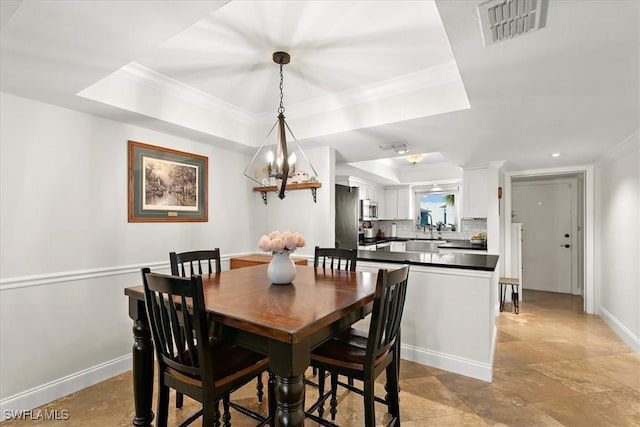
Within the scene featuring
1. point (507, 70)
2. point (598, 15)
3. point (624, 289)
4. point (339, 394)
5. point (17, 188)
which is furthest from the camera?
point (624, 289)

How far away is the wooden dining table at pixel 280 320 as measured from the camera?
1177 mm

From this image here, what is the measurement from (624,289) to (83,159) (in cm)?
543

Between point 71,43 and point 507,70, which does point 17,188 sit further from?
point 507,70

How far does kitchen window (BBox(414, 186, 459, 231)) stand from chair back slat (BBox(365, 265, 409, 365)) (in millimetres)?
5103

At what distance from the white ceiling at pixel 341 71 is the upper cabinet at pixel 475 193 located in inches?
44.4

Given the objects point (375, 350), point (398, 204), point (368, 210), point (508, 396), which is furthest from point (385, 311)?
point (398, 204)

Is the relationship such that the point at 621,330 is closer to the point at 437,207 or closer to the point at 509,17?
the point at 437,207

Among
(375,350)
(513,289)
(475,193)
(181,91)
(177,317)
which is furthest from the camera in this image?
(475,193)

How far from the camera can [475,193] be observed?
4.71m

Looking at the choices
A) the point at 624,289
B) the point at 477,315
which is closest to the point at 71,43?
the point at 477,315

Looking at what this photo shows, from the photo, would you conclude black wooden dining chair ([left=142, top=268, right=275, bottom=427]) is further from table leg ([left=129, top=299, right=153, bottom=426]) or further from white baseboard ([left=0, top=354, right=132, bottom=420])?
white baseboard ([left=0, top=354, right=132, bottom=420])

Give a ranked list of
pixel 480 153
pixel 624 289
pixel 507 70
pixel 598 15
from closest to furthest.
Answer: pixel 598 15, pixel 507 70, pixel 624 289, pixel 480 153

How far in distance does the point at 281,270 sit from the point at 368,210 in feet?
14.4

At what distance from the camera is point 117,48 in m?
1.56
